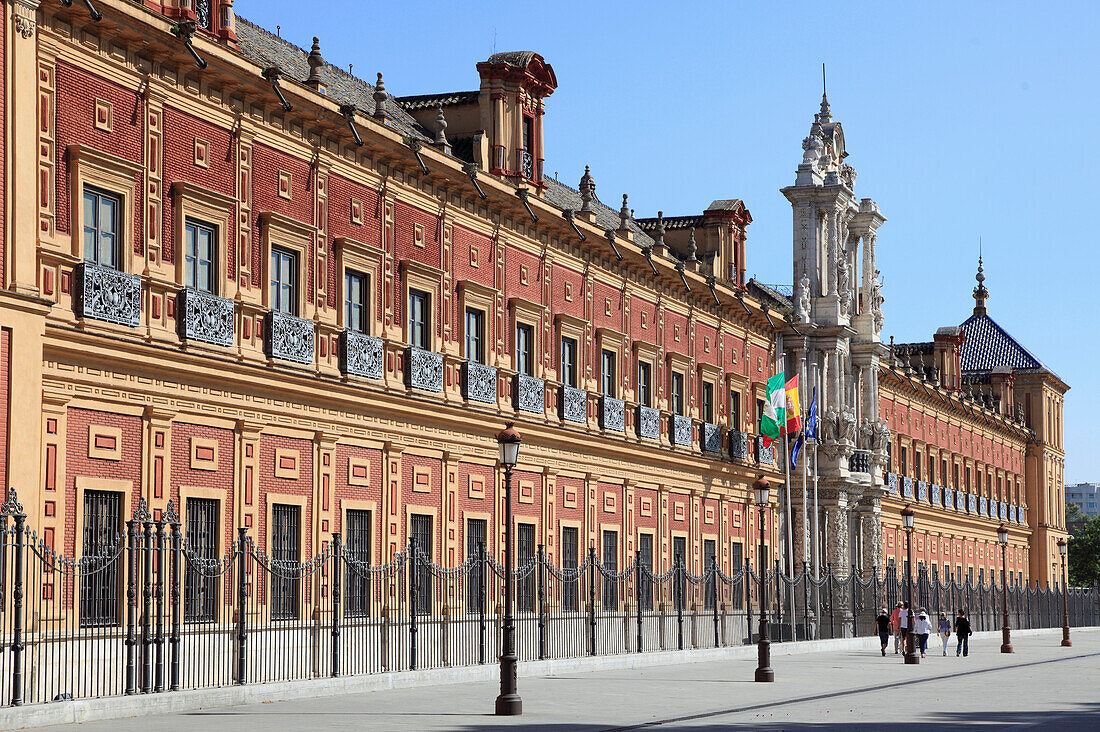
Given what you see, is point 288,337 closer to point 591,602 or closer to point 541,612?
point 541,612

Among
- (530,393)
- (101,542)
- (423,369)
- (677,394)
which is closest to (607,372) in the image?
(677,394)

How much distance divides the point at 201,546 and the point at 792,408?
2344 cm

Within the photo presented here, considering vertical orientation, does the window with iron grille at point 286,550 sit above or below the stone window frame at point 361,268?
below

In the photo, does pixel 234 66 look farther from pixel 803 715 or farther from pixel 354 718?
pixel 803 715

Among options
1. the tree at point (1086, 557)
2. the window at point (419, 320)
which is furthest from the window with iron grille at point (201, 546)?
the tree at point (1086, 557)

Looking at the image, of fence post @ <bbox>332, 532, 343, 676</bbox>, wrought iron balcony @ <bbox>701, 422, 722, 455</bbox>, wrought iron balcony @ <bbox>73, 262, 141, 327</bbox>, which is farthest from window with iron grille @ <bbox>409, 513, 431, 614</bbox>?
wrought iron balcony @ <bbox>701, 422, 722, 455</bbox>

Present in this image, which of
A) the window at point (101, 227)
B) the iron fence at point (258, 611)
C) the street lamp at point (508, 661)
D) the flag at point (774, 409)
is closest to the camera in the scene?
the iron fence at point (258, 611)

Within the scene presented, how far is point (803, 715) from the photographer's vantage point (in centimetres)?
1864

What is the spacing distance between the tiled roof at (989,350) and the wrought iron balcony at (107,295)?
208 ft

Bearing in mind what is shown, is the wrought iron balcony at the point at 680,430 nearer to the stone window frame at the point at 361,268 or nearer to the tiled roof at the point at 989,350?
the stone window frame at the point at 361,268

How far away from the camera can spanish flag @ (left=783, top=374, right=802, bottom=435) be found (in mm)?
43156

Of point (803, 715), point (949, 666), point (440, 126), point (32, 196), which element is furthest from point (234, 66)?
point (949, 666)

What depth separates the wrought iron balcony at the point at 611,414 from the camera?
3584cm

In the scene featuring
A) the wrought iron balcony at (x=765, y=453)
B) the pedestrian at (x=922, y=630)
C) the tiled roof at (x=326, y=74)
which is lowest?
the pedestrian at (x=922, y=630)
